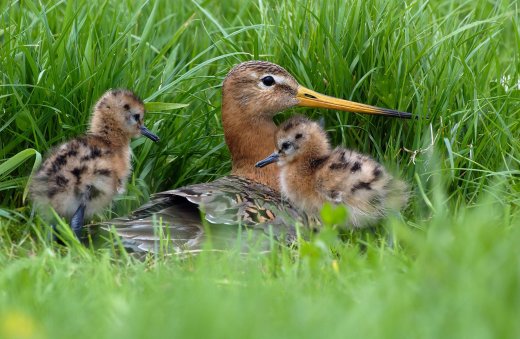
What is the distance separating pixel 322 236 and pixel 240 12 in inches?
128

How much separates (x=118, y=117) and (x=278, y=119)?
1341 millimetres

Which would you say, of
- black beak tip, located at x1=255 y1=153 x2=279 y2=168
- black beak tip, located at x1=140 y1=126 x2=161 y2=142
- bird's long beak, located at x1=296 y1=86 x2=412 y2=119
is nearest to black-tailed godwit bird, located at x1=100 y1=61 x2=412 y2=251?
bird's long beak, located at x1=296 y1=86 x2=412 y2=119

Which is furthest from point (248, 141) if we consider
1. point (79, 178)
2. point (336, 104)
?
point (79, 178)

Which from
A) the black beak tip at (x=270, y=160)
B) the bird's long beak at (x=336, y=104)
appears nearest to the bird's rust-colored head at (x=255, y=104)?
the bird's long beak at (x=336, y=104)

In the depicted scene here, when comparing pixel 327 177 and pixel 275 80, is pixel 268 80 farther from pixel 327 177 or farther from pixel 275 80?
pixel 327 177

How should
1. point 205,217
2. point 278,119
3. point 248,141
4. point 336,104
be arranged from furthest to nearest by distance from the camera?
point 278,119 < point 248,141 < point 336,104 < point 205,217

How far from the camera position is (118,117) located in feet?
18.2

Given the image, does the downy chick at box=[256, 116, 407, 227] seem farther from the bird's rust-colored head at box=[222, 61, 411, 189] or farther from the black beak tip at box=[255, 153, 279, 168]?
the bird's rust-colored head at box=[222, 61, 411, 189]

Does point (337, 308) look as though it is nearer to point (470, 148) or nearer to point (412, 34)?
point (470, 148)

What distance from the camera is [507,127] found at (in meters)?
5.62

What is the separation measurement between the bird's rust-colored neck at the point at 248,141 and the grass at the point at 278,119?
191mm

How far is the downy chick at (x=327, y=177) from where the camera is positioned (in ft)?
17.5

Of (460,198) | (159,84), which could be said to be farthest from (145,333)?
(159,84)

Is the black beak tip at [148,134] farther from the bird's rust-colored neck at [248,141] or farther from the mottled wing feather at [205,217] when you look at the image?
the bird's rust-colored neck at [248,141]
